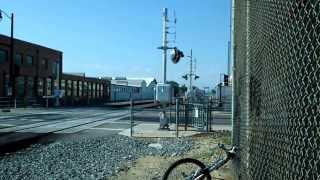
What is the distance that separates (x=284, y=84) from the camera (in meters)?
3.55

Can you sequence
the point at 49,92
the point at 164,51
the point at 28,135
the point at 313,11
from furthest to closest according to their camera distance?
the point at 49,92 → the point at 164,51 → the point at 28,135 → the point at 313,11

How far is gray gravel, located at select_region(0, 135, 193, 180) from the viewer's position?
38.1ft

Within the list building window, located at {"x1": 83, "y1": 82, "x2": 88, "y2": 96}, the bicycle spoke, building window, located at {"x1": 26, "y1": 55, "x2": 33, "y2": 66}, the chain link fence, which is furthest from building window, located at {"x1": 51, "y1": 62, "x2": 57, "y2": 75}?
the chain link fence

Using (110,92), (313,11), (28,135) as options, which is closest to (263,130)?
(313,11)

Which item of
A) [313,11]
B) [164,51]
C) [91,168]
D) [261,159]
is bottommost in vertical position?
[91,168]

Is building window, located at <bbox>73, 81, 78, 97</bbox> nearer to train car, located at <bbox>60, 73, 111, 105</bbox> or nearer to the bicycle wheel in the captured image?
train car, located at <bbox>60, 73, 111, 105</bbox>

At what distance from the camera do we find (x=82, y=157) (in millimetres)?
14641

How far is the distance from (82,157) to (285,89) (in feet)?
38.0

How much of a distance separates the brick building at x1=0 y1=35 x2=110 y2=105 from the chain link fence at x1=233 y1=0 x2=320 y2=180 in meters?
49.3

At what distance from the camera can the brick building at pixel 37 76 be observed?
62281mm

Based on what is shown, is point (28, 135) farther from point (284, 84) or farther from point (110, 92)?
point (110, 92)

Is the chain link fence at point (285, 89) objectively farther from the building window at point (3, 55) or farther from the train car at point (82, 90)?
the train car at point (82, 90)

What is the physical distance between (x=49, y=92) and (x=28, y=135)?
53440 millimetres

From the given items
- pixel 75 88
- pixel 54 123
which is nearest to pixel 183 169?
pixel 54 123
